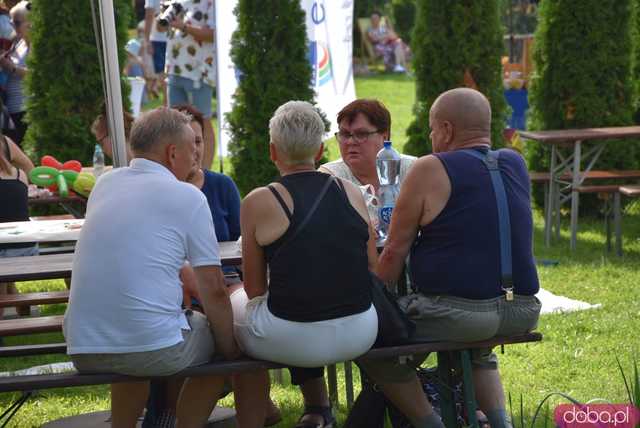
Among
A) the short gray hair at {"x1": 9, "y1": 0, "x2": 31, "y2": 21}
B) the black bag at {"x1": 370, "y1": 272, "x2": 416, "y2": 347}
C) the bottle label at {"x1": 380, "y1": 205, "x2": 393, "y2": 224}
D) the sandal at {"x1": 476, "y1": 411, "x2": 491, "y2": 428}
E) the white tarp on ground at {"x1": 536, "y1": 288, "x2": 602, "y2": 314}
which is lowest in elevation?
the white tarp on ground at {"x1": 536, "y1": 288, "x2": 602, "y2": 314}

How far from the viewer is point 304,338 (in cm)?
378

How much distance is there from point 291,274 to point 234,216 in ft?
4.16

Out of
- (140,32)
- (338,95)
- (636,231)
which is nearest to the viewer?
(636,231)

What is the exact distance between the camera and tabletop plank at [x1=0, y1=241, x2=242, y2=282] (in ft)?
13.6

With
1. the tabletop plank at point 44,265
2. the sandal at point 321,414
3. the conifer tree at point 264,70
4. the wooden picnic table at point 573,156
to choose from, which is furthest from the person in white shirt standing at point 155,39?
the sandal at point 321,414

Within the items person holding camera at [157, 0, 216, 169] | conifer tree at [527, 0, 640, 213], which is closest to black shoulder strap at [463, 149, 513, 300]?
conifer tree at [527, 0, 640, 213]

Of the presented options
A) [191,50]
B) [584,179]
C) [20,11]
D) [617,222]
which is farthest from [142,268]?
[20,11]

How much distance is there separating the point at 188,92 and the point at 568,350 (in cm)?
573

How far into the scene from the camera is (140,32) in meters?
21.9

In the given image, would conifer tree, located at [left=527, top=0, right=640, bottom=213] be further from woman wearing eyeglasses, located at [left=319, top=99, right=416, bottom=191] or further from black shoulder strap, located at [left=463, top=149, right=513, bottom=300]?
black shoulder strap, located at [left=463, top=149, right=513, bottom=300]

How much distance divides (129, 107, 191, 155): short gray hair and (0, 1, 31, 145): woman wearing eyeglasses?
687 cm

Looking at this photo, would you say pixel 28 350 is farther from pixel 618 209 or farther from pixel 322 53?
pixel 322 53

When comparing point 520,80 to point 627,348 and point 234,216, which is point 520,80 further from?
point 234,216

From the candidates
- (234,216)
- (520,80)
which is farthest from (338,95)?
(234,216)
